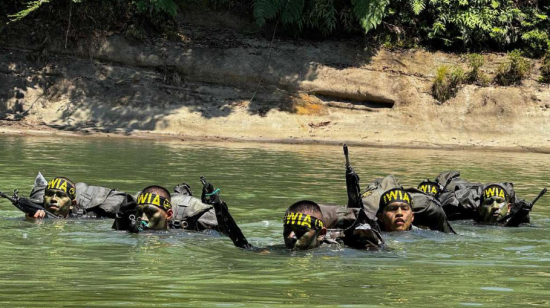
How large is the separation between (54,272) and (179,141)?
18.3 metres

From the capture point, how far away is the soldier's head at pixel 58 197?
42.2 feet

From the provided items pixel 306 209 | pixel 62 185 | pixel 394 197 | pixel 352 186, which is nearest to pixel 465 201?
pixel 394 197

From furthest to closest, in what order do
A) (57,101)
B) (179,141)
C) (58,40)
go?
1. (58,40)
2. (57,101)
3. (179,141)

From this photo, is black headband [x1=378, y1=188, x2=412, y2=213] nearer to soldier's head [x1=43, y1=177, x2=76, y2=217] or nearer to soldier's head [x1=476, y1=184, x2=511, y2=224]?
soldier's head [x1=476, y1=184, x2=511, y2=224]

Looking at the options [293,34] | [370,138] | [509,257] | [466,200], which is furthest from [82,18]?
[509,257]

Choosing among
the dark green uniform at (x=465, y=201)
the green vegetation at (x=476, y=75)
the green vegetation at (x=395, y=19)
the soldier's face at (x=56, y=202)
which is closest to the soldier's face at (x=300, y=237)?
the soldier's face at (x=56, y=202)

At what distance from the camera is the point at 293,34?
32.6m

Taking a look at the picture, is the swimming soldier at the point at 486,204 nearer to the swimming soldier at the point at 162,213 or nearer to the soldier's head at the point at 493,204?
the soldier's head at the point at 493,204

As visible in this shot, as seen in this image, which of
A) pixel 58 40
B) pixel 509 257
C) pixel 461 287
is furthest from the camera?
pixel 58 40

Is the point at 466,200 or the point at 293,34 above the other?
the point at 293,34

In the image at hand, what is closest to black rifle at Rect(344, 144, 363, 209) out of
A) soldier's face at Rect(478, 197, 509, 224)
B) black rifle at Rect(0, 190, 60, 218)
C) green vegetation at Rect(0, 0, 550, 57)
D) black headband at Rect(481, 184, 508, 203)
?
soldier's face at Rect(478, 197, 509, 224)

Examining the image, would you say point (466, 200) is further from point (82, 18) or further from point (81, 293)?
point (82, 18)

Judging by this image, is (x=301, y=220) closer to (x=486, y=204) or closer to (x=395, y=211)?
(x=395, y=211)

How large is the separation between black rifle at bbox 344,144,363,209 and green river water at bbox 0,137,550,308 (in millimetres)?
608
